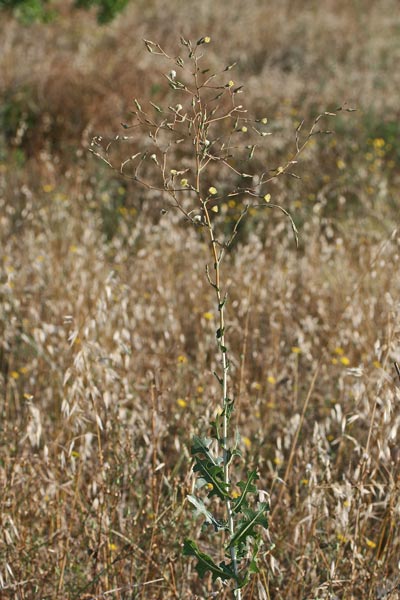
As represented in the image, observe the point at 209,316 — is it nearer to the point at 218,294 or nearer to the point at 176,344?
the point at 176,344

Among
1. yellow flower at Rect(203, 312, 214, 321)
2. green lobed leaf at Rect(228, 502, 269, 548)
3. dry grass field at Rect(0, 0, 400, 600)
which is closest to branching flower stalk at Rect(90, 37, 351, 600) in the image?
green lobed leaf at Rect(228, 502, 269, 548)

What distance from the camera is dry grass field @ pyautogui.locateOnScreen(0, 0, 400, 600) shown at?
6.08 feet

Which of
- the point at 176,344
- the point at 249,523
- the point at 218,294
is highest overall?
the point at 218,294

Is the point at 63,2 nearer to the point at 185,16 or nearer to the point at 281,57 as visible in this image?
the point at 185,16

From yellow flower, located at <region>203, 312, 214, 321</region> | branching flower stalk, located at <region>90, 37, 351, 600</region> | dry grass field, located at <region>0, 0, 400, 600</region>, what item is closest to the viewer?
branching flower stalk, located at <region>90, 37, 351, 600</region>

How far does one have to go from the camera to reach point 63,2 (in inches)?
480

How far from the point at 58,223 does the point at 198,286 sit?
3.80ft

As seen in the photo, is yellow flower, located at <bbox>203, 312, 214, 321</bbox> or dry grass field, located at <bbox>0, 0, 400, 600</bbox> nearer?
dry grass field, located at <bbox>0, 0, 400, 600</bbox>

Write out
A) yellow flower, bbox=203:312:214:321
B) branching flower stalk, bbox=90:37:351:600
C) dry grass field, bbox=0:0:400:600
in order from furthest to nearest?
1. yellow flower, bbox=203:312:214:321
2. dry grass field, bbox=0:0:400:600
3. branching flower stalk, bbox=90:37:351:600

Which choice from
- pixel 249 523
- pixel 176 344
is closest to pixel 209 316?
pixel 176 344

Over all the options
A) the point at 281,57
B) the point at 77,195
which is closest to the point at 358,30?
the point at 281,57

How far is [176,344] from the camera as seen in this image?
2480 millimetres

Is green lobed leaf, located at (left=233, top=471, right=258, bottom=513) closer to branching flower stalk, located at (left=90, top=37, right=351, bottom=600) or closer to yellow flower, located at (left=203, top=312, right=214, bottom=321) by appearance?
branching flower stalk, located at (left=90, top=37, right=351, bottom=600)

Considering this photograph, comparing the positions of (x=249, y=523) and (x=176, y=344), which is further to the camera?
(x=176, y=344)
